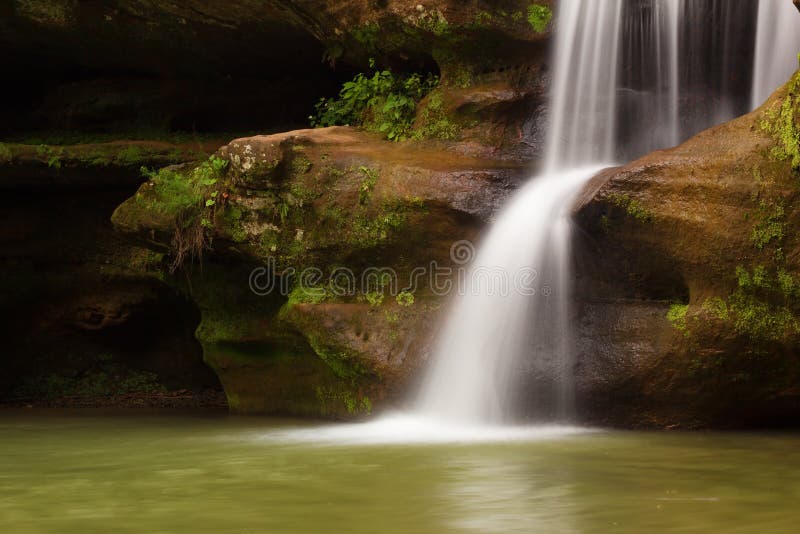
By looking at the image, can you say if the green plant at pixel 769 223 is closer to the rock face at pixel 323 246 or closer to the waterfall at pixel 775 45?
the waterfall at pixel 775 45

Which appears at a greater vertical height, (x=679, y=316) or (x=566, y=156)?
(x=566, y=156)

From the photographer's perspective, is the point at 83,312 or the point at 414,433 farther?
the point at 83,312

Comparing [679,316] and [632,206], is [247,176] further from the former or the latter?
[679,316]

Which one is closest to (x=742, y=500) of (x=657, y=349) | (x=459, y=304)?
(x=657, y=349)

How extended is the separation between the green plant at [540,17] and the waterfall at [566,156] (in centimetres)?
11

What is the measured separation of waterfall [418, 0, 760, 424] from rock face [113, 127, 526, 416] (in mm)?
476

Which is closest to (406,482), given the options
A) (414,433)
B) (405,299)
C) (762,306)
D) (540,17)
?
(414,433)

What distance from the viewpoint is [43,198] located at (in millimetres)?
14742

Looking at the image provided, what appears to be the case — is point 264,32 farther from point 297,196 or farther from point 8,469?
point 8,469

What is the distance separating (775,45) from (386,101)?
168 inches

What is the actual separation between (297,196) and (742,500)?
648cm

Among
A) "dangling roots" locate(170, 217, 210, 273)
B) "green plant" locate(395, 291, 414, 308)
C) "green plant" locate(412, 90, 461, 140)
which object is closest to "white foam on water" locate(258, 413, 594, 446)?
"green plant" locate(395, 291, 414, 308)

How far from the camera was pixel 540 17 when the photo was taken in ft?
36.0

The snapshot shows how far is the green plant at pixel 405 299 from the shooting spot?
1008 centimetres
